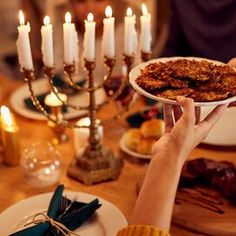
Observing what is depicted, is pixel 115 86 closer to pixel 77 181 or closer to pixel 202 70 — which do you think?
pixel 77 181

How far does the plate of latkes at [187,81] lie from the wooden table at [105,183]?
13.6 inches

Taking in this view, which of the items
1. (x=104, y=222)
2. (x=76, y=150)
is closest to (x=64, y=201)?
(x=104, y=222)

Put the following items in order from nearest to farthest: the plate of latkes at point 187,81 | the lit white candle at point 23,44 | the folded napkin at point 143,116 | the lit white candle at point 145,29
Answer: the plate of latkes at point 187,81 → the lit white candle at point 23,44 → the lit white candle at point 145,29 → the folded napkin at point 143,116

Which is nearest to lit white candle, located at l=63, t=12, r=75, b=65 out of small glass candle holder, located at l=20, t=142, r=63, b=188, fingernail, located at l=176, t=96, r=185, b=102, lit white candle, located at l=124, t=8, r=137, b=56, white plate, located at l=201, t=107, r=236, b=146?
lit white candle, located at l=124, t=8, r=137, b=56

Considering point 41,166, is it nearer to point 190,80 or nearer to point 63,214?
point 63,214

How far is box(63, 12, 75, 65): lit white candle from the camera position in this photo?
1269 mm

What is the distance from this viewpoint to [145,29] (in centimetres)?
136

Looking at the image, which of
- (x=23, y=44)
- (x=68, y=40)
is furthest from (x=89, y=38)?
(x=23, y=44)

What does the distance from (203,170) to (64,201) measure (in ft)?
1.22

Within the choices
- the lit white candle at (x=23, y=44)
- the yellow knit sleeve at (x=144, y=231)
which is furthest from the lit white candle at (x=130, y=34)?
the yellow knit sleeve at (x=144, y=231)

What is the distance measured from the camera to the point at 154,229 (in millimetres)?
906

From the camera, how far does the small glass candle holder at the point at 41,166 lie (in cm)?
139

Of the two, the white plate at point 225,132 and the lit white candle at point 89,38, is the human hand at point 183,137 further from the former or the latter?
the white plate at point 225,132

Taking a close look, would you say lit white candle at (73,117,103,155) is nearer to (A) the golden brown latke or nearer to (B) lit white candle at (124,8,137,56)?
(B) lit white candle at (124,8,137,56)
